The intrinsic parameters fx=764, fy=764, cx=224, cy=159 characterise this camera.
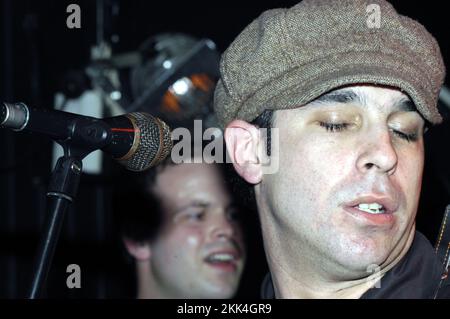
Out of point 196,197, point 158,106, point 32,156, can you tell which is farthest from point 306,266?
point 32,156

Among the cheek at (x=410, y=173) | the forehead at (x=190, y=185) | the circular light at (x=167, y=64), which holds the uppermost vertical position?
the circular light at (x=167, y=64)

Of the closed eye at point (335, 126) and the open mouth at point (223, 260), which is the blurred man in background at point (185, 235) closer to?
the open mouth at point (223, 260)

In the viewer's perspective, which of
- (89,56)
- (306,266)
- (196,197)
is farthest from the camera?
(89,56)

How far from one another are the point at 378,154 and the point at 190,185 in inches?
75.4

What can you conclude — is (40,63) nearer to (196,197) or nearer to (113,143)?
(196,197)

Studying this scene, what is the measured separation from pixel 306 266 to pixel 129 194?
6.43 ft

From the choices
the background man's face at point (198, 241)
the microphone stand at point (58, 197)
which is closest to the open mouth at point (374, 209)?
the microphone stand at point (58, 197)

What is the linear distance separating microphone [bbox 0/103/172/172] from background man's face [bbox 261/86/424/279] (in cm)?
36

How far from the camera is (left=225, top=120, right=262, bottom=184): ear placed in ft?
6.96

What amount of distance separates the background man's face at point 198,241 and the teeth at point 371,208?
170 centimetres

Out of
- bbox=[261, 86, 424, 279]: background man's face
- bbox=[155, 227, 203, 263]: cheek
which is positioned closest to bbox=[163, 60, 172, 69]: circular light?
bbox=[155, 227, 203, 263]: cheek

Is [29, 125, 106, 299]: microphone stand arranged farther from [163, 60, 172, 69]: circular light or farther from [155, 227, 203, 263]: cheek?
[163, 60, 172, 69]: circular light

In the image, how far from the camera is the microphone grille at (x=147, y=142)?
175 cm

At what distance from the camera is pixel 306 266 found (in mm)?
1956
